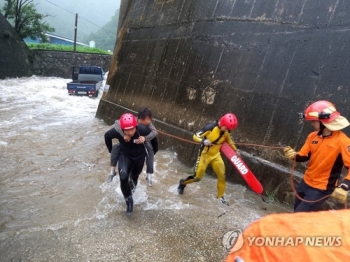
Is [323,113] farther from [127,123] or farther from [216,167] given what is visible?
[127,123]

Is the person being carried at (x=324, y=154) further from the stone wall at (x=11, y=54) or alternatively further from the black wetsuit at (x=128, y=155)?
the stone wall at (x=11, y=54)

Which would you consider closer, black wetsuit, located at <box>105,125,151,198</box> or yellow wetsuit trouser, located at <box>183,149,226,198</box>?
black wetsuit, located at <box>105,125,151,198</box>

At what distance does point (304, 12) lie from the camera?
18.9 ft

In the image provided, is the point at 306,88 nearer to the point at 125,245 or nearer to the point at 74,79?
the point at 125,245

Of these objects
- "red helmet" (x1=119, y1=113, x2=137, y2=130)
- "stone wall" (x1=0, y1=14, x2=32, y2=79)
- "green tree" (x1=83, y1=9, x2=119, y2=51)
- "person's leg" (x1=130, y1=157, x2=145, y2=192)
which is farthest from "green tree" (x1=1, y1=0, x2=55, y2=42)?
"green tree" (x1=83, y1=9, x2=119, y2=51)

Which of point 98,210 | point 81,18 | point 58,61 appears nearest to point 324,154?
point 98,210

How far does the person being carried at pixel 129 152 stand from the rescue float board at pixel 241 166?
1.44 m

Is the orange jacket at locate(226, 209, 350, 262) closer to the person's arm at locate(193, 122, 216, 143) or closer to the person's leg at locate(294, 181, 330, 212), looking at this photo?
the person's leg at locate(294, 181, 330, 212)

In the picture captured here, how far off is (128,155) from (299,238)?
3.65m

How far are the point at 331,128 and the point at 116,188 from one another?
161 inches

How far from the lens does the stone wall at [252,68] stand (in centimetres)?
534

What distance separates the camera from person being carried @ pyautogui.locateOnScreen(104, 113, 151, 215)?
4.69m

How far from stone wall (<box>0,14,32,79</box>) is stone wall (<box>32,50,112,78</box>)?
5.41 ft

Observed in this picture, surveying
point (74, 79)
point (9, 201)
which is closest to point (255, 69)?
point (9, 201)
